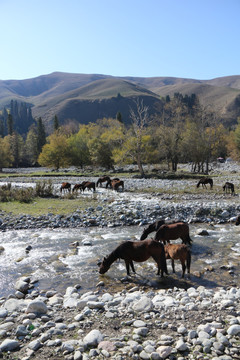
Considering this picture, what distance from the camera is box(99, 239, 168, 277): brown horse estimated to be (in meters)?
9.14

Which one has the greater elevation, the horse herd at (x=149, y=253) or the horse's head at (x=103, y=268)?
the horse herd at (x=149, y=253)

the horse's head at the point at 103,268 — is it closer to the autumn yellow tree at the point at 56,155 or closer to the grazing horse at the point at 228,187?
the grazing horse at the point at 228,187

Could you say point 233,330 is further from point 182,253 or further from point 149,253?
point 149,253

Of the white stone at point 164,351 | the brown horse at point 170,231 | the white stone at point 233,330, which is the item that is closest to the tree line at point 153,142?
the brown horse at point 170,231

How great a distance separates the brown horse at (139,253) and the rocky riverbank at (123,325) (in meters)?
1.30

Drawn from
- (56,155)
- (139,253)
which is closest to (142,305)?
(139,253)

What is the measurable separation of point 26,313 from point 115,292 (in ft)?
8.38

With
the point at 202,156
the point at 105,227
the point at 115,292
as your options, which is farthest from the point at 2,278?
the point at 202,156

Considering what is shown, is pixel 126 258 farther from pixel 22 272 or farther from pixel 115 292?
pixel 22 272

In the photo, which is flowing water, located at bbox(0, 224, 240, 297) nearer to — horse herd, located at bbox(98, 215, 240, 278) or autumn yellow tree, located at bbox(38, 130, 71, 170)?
horse herd, located at bbox(98, 215, 240, 278)

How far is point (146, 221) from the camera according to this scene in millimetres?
15797

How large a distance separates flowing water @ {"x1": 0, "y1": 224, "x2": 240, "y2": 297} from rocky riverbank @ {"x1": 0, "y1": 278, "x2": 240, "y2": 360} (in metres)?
0.92

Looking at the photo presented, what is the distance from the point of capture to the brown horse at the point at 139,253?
9141 millimetres

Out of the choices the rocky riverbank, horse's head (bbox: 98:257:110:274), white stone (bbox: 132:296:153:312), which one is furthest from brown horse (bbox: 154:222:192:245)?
white stone (bbox: 132:296:153:312)
